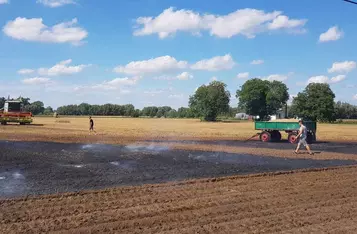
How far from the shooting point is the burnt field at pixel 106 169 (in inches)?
360

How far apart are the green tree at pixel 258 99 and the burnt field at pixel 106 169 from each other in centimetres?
8581

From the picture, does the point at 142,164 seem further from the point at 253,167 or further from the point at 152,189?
the point at 152,189

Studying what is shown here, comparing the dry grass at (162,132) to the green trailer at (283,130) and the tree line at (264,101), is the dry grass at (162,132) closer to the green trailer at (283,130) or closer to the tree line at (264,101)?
the green trailer at (283,130)

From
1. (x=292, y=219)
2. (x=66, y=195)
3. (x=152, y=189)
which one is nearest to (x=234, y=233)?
(x=292, y=219)

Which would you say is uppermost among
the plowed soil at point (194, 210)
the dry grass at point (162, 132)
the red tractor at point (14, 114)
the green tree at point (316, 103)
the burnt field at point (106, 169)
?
the green tree at point (316, 103)

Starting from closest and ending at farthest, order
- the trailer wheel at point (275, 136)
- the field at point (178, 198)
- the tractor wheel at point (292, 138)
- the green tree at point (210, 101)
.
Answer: the field at point (178, 198) < the tractor wheel at point (292, 138) < the trailer wheel at point (275, 136) < the green tree at point (210, 101)

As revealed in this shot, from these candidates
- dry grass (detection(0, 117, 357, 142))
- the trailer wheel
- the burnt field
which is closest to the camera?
the burnt field

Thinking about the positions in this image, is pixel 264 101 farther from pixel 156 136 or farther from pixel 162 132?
pixel 156 136

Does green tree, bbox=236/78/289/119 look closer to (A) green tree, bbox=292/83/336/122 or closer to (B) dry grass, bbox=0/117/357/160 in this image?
(A) green tree, bbox=292/83/336/122

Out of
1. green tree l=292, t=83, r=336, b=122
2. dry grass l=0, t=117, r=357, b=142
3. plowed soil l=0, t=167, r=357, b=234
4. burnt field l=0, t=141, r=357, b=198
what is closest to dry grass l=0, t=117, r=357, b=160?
dry grass l=0, t=117, r=357, b=142

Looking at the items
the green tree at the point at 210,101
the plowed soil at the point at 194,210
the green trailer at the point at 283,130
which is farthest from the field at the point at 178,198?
the green tree at the point at 210,101

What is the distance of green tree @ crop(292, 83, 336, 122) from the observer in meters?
91.0

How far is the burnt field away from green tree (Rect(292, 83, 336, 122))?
266 ft

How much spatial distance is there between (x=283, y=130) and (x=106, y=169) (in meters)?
16.6
